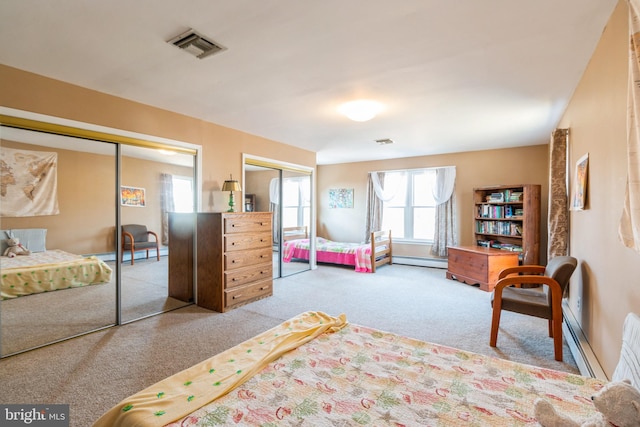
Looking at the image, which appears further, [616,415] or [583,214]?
[583,214]

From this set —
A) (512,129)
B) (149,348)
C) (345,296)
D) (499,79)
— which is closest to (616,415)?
(499,79)

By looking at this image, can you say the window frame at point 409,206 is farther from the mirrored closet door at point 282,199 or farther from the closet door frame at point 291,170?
the mirrored closet door at point 282,199

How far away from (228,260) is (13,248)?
1945mm

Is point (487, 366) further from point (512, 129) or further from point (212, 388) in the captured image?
point (512, 129)

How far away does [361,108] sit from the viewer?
3303 mm

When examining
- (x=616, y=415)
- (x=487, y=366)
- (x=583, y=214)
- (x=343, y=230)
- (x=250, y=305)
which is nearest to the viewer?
(x=616, y=415)

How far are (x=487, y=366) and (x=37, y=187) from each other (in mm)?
3810

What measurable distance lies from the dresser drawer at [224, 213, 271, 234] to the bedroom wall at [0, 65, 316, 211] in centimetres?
52

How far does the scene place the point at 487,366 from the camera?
1.48 meters

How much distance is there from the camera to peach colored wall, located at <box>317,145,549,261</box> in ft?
17.8

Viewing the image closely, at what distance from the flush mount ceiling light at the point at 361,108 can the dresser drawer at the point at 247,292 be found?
101 inches

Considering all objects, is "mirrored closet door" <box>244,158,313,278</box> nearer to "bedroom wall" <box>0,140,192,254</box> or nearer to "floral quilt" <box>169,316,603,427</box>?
"bedroom wall" <box>0,140,192,254</box>

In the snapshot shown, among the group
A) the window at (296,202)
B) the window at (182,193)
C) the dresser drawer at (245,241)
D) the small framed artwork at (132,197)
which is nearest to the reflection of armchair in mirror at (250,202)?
the dresser drawer at (245,241)

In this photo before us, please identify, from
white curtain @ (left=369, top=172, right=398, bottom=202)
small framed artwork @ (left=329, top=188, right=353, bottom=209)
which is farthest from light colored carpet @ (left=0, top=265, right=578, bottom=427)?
small framed artwork @ (left=329, top=188, right=353, bottom=209)
